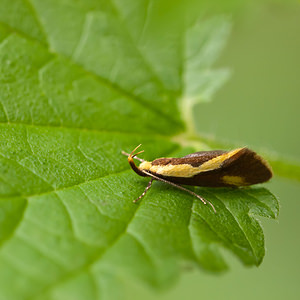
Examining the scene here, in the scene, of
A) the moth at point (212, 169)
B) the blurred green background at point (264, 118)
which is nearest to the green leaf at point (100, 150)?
the moth at point (212, 169)

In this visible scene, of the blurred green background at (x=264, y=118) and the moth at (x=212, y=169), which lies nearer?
the moth at (x=212, y=169)

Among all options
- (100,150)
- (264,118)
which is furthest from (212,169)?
(264,118)

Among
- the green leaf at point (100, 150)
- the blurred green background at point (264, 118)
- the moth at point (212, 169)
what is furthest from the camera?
the blurred green background at point (264, 118)

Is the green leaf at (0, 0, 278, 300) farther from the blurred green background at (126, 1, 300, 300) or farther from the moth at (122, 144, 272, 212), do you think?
the blurred green background at (126, 1, 300, 300)

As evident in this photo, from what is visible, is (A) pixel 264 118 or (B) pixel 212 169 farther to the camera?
(A) pixel 264 118

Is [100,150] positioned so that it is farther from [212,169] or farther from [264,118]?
[264,118]

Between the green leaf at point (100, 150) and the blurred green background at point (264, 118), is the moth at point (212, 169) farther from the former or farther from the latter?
the blurred green background at point (264, 118)
